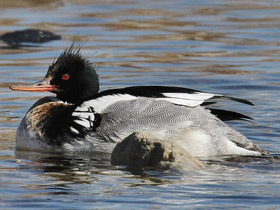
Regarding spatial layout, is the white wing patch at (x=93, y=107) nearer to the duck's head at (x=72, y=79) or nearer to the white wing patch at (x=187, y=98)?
the white wing patch at (x=187, y=98)

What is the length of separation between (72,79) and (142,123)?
1.13 m

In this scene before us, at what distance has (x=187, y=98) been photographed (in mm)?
9531

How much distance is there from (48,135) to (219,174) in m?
2.03

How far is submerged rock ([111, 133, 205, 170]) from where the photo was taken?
8.55m

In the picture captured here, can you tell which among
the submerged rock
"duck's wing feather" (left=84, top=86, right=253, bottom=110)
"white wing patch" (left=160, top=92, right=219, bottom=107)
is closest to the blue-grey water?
the submerged rock

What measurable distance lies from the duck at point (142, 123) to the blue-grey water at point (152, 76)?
0.66 ft

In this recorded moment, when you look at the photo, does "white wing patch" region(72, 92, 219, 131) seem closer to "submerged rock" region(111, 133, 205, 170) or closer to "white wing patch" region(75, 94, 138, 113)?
"white wing patch" region(75, 94, 138, 113)

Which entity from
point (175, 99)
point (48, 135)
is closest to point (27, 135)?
point (48, 135)

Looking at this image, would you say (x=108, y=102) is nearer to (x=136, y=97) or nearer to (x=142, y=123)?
(x=136, y=97)

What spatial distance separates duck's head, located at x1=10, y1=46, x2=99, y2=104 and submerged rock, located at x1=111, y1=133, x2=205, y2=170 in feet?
4.51

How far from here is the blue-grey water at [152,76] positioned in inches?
303

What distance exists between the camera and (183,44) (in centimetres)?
1689

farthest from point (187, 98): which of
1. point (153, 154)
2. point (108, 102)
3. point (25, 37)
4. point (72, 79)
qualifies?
point (25, 37)

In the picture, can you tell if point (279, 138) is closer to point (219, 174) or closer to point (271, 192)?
point (219, 174)
